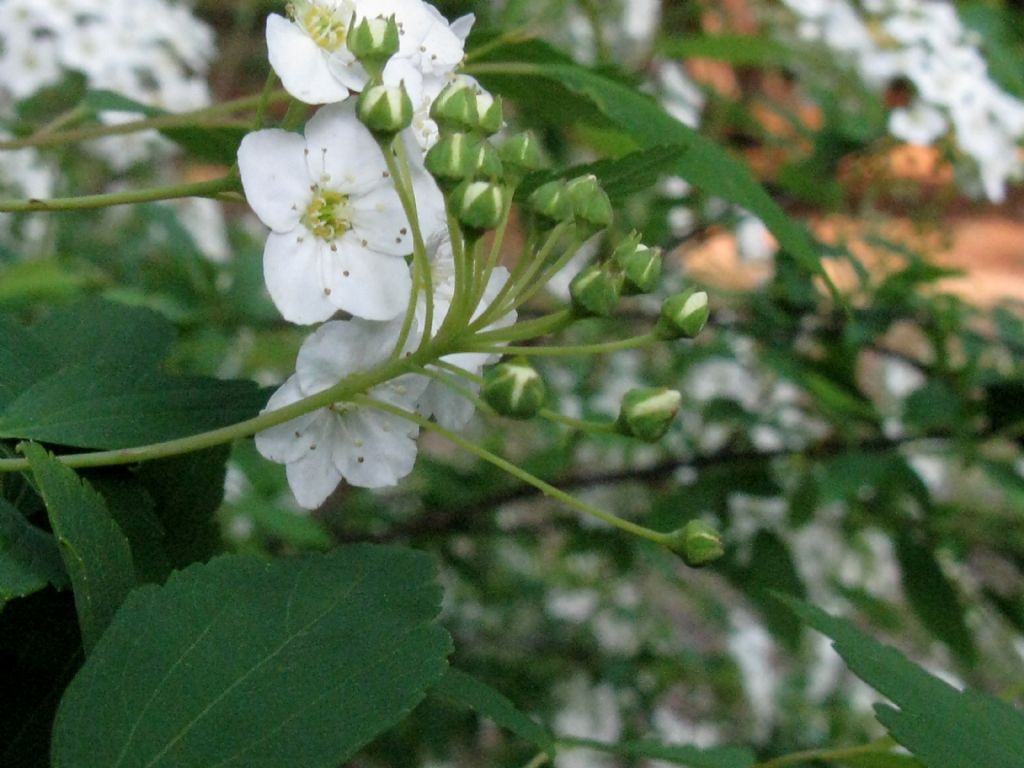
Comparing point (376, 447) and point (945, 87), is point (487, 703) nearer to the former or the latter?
point (376, 447)

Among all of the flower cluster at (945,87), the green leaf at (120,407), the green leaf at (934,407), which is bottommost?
the green leaf at (934,407)

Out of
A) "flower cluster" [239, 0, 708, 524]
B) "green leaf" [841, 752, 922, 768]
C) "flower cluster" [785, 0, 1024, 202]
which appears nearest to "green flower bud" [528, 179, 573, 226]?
"flower cluster" [239, 0, 708, 524]

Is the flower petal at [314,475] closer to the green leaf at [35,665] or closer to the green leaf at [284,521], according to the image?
the green leaf at [35,665]

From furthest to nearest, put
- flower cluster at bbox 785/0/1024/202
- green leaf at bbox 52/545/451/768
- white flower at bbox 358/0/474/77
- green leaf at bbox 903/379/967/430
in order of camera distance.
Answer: flower cluster at bbox 785/0/1024/202 → green leaf at bbox 903/379/967/430 → white flower at bbox 358/0/474/77 → green leaf at bbox 52/545/451/768

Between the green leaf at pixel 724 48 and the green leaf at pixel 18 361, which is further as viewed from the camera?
the green leaf at pixel 724 48

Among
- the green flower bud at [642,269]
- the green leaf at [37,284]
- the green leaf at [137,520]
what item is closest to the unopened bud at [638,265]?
the green flower bud at [642,269]

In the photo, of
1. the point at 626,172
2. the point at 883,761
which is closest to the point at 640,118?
the point at 626,172

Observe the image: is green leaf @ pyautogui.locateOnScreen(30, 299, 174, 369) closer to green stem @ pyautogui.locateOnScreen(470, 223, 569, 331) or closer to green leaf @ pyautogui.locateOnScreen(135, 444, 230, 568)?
green leaf @ pyautogui.locateOnScreen(135, 444, 230, 568)

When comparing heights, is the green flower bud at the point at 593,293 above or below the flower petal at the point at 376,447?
above
